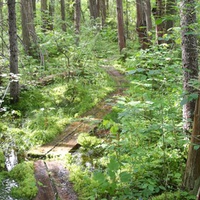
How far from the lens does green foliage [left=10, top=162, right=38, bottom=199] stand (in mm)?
4160

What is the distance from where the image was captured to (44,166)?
16.6ft

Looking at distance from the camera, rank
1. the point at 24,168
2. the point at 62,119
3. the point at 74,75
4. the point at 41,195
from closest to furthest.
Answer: the point at 41,195, the point at 24,168, the point at 62,119, the point at 74,75

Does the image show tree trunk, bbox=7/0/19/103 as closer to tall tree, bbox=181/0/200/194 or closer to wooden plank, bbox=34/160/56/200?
Answer: wooden plank, bbox=34/160/56/200

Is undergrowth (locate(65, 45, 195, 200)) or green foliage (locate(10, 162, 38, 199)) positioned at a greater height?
undergrowth (locate(65, 45, 195, 200))

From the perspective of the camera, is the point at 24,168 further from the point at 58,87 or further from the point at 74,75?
the point at 74,75

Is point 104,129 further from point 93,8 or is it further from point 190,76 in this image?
point 93,8

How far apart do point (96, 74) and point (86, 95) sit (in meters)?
2.19

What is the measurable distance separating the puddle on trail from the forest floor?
15.6 inches

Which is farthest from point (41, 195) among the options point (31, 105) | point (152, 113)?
point (31, 105)

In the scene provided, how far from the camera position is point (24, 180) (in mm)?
4484

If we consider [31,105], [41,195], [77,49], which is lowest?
[41,195]

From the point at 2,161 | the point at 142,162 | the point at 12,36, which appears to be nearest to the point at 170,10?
the point at 12,36

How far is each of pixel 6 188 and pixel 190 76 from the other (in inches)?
133

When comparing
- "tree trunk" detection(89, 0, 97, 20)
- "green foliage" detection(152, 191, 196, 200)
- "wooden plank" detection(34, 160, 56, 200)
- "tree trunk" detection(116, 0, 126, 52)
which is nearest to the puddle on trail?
"wooden plank" detection(34, 160, 56, 200)
